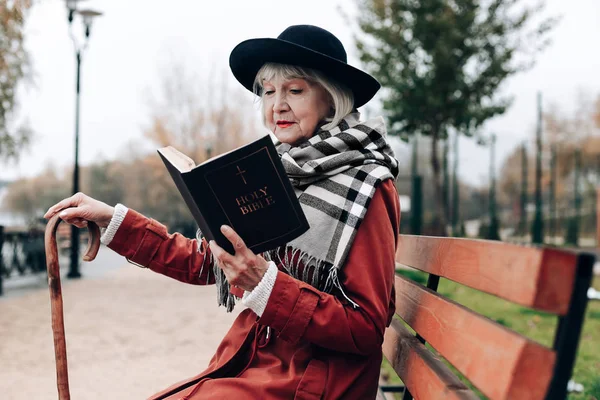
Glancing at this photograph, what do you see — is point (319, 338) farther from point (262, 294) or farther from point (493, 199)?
point (493, 199)

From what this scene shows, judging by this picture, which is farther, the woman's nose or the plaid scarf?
the woman's nose

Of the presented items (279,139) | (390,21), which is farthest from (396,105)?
(279,139)

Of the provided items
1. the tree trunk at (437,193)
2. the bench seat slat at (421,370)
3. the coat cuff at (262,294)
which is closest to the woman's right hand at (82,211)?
the coat cuff at (262,294)

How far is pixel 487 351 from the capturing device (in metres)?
1.27

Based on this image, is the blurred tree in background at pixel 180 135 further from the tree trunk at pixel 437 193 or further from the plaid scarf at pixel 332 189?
the plaid scarf at pixel 332 189

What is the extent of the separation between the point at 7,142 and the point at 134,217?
16.5 meters

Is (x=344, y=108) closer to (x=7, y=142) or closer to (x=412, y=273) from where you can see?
(x=412, y=273)

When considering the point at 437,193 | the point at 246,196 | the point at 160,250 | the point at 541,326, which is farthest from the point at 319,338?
the point at 437,193

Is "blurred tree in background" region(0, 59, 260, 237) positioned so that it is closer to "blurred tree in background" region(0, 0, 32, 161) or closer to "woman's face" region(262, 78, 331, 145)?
"blurred tree in background" region(0, 0, 32, 161)

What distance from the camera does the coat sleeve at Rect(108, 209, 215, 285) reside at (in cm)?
232

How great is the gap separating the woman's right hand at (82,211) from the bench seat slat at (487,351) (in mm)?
1142

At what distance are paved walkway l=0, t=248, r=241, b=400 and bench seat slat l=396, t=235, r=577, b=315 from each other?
3.11m

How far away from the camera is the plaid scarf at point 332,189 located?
1.82m

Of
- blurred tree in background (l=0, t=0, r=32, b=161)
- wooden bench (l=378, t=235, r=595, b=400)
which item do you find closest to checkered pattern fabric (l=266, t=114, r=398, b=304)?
wooden bench (l=378, t=235, r=595, b=400)
